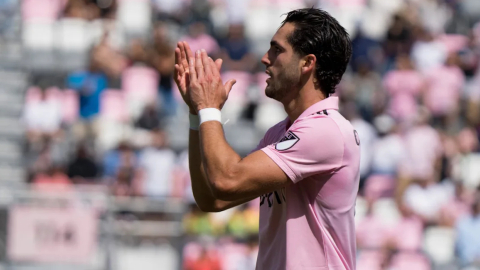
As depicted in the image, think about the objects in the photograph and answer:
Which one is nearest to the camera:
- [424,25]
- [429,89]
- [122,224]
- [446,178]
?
[122,224]

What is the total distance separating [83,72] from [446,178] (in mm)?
6055

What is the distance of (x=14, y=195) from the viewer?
11.4 meters

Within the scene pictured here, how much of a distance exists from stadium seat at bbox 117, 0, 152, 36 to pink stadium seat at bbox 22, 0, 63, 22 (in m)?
1.17

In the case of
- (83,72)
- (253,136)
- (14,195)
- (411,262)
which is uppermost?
(83,72)

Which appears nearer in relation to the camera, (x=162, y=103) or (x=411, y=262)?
(x=411, y=262)

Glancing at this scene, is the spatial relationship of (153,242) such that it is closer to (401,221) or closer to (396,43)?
(401,221)

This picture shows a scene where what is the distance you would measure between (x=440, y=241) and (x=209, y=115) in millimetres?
9283

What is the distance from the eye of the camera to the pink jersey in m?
3.32

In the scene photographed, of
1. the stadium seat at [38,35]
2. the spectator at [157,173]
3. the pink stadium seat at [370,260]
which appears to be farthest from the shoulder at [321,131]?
the stadium seat at [38,35]

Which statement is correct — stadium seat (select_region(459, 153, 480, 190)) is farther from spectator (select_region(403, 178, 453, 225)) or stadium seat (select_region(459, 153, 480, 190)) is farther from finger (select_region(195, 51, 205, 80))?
finger (select_region(195, 51, 205, 80))

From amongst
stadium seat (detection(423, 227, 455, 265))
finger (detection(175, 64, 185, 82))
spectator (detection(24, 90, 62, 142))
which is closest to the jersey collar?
finger (detection(175, 64, 185, 82))

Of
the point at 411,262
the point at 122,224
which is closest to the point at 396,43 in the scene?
the point at 411,262

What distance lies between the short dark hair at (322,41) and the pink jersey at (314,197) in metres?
0.18

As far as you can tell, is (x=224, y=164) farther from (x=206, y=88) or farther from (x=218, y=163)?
(x=206, y=88)
